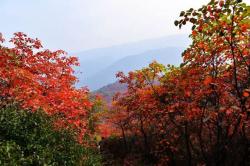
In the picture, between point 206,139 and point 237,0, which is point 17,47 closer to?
point 206,139

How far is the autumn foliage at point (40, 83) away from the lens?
15.6 m

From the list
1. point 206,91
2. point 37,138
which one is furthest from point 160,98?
point 37,138

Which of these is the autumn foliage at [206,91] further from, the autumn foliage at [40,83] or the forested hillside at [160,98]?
the autumn foliage at [40,83]

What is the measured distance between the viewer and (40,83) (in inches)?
826

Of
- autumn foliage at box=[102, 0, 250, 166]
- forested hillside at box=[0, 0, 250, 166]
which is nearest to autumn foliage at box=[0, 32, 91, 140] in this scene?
forested hillside at box=[0, 0, 250, 166]

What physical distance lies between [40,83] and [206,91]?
425 inches

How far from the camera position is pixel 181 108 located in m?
20.0

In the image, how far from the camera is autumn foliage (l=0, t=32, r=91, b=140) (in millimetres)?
15570

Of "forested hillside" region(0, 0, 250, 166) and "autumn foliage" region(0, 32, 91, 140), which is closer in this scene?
"forested hillside" region(0, 0, 250, 166)

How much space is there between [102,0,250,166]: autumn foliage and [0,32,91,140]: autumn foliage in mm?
5407

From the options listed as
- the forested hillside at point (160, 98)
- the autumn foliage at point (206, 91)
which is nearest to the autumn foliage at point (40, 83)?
the forested hillside at point (160, 98)

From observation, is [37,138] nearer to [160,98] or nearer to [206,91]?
[206,91]

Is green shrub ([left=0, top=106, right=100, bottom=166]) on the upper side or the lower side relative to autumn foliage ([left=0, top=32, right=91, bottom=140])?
lower

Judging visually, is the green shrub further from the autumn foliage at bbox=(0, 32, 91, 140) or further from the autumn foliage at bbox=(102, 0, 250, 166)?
the autumn foliage at bbox=(102, 0, 250, 166)
